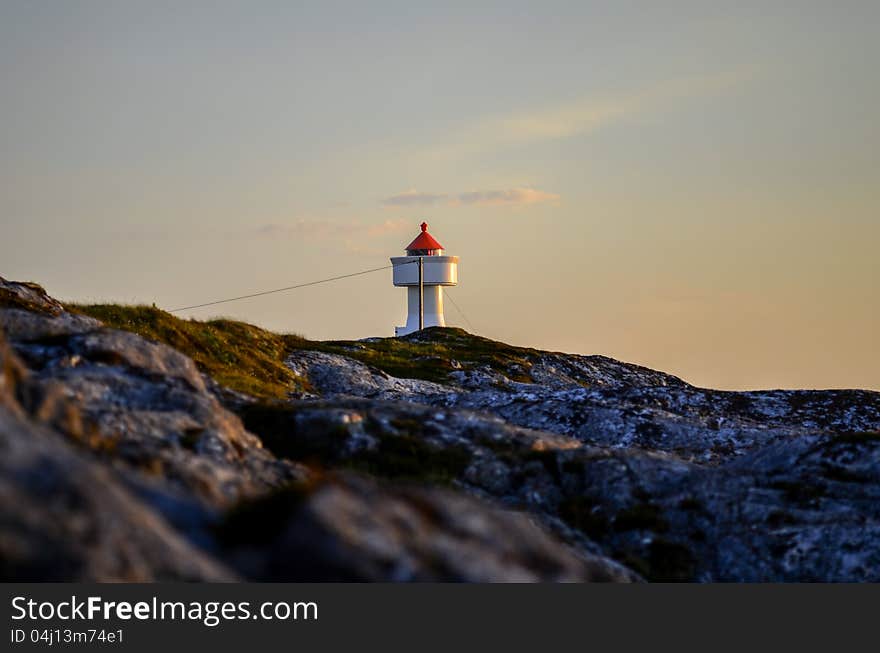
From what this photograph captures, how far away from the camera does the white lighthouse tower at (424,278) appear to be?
9125cm

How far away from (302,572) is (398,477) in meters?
10.6

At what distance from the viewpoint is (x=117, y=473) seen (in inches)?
385

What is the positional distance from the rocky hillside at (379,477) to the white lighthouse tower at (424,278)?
1943 inches

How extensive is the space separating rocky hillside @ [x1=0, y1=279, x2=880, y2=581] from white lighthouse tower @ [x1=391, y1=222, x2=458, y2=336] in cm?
4936

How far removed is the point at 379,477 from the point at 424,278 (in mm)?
72950

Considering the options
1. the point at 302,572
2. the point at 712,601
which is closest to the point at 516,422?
the point at 712,601

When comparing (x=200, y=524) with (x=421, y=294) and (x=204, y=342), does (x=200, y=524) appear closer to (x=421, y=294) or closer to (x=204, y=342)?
(x=204, y=342)

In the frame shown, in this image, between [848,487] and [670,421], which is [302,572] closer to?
[848,487]

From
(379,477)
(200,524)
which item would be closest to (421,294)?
(379,477)

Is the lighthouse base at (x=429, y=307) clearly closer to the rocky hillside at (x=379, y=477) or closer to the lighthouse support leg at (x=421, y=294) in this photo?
the lighthouse support leg at (x=421, y=294)

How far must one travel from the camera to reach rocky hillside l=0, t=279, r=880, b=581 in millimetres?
8656

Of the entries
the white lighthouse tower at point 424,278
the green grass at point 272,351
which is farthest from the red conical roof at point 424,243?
the green grass at point 272,351

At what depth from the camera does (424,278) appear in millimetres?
91312

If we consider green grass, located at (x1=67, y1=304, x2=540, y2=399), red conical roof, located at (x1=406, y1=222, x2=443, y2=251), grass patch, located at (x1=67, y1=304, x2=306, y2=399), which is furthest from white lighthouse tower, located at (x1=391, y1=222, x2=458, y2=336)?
grass patch, located at (x1=67, y1=304, x2=306, y2=399)
